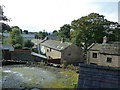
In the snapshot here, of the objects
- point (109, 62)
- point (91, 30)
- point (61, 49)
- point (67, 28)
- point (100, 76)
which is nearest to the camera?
point (100, 76)

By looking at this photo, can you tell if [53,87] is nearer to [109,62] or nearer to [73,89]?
[73,89]

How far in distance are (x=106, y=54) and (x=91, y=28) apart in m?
8.60

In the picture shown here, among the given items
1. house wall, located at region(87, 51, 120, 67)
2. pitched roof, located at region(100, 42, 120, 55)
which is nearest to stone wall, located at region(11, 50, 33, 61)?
house wall, located at region(87, 51, 120, 67)

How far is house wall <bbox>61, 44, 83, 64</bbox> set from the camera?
2922 centimetres

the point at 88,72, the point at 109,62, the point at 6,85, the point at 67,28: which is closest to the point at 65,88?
the point at 6,85

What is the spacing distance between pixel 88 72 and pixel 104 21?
28568mm

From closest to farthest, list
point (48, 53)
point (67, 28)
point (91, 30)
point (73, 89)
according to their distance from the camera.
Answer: point (73, 89)
point (91, 30)
point (48, 53)
point (67, 28)

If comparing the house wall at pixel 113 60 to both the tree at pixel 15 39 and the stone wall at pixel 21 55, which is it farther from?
the tree at pixel 15 39

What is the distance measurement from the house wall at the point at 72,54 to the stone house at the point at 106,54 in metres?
3.50

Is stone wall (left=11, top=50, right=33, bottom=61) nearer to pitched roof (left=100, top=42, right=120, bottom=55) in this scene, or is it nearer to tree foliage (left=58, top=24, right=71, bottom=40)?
pitched roof (left=100, top=42, right=120, bottom=55)

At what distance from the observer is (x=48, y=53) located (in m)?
34.4

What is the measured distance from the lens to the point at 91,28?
102 ft

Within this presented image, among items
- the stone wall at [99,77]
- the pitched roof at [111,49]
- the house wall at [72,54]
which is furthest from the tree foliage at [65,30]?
the stone wall at [99,77]

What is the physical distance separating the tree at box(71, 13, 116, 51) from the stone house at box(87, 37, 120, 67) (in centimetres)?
423
